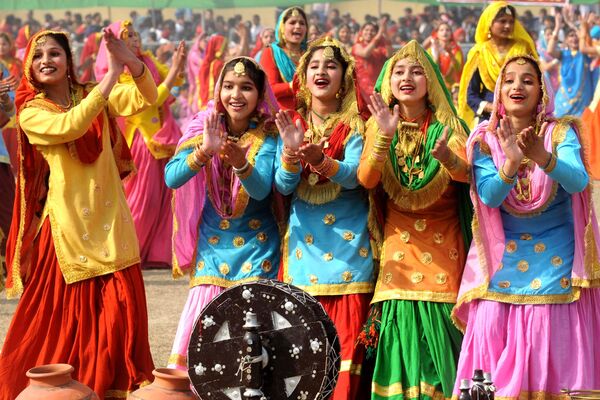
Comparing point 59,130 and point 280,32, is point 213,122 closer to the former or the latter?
point 59,130

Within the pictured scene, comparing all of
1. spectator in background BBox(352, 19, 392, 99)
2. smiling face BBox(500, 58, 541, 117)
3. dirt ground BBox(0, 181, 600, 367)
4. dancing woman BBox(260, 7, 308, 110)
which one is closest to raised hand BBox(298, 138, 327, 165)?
smiling face BBox(500, 58, 541, 117)

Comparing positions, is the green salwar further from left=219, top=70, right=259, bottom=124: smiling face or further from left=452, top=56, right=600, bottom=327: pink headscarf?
left=219, top=70, right=259, bottom=124: smiling face

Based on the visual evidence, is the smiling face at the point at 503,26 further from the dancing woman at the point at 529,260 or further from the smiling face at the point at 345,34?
the smiling face at the point at 345,34

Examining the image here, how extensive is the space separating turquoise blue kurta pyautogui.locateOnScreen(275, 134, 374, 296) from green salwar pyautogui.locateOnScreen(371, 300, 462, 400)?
0.75 ft

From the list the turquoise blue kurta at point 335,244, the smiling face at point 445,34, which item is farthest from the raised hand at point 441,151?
the smiling face at point 445,34

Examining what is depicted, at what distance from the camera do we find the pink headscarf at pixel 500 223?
5.44m

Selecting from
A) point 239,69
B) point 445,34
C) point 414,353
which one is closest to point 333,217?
point 414,353

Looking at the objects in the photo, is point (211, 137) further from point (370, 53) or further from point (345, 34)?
point (345, 34)

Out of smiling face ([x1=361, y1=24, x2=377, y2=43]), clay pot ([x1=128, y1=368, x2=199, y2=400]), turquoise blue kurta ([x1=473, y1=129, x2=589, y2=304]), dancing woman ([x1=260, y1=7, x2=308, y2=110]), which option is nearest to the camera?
clay pot ([x1=128, y1=368, x2=199, y2=400])

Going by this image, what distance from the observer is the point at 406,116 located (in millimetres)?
5863

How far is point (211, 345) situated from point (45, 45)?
6.65ft

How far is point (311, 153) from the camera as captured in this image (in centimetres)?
550

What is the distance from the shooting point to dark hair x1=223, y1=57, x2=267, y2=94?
5996 mm

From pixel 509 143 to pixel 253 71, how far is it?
4.51ft
